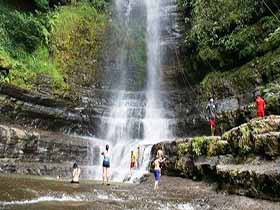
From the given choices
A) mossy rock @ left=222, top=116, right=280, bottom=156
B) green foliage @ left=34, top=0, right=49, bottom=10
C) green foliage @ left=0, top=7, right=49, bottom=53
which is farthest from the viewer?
green foliage @ left=34, top=0, right=49, bottom=10

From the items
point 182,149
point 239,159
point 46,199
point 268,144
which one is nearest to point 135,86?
point 182,149

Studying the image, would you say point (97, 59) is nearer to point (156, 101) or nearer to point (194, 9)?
point (156, 101)

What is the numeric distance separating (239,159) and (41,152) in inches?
427

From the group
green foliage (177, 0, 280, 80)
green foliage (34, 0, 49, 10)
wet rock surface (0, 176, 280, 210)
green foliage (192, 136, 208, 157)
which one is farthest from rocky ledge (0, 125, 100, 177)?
green foliage (34, 0, 49, 10)

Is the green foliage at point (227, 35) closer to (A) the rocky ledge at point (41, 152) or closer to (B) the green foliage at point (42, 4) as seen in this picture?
(A) the rocky ledge at point (41, 152)

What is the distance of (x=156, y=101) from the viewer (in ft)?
88.1

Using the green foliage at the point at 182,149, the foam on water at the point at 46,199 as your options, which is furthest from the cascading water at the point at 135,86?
the foam on water at the point at 46,199

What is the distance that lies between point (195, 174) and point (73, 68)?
1322cm

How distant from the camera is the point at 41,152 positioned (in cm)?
2072

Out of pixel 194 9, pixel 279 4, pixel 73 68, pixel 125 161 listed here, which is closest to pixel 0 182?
pixel 125 161

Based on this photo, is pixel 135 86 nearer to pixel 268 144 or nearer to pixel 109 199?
pixel 268 144

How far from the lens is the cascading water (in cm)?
2289

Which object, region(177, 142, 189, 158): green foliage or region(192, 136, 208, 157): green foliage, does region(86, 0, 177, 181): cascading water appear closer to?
region(177, 142, 189, 158): green foliage

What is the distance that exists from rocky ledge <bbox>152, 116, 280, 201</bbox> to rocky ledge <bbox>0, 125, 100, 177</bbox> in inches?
208
